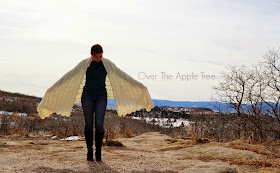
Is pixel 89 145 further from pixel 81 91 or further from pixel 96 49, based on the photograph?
pixel 96 49

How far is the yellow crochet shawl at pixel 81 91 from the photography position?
5641 millimetres

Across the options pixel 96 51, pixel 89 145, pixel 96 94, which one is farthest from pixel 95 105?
pixel 96 51

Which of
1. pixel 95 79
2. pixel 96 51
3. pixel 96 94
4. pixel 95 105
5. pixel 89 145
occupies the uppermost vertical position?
pixel 96 51

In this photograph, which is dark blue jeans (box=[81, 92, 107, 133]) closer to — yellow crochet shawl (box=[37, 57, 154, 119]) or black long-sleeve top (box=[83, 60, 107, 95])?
black long-sleeve top (box=[83, 60, 107, 95])

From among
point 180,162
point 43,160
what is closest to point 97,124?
point 43,160

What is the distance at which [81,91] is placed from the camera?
236 inches

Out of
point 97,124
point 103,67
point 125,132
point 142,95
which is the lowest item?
point 125,132

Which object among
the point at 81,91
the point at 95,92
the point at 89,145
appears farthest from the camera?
the point at 81,91

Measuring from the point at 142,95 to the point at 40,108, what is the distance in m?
1.91

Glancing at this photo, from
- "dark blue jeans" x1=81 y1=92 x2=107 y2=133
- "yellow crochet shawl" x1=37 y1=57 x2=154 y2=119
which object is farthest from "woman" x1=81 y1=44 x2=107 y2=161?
"yellow crochet shawl" x1=37 y1=57 x2=154 y2=119

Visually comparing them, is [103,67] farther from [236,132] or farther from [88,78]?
[236,132]

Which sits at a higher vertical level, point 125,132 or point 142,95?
point 142,95

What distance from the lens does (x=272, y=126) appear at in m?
12.3

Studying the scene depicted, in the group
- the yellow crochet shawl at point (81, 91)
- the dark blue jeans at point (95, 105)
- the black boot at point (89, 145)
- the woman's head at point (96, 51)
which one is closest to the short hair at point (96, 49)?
the woman's head at point (96, 51)
